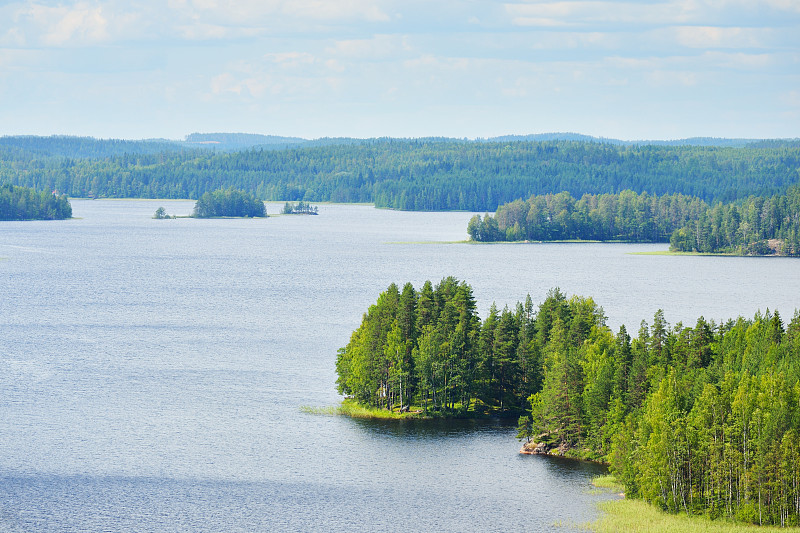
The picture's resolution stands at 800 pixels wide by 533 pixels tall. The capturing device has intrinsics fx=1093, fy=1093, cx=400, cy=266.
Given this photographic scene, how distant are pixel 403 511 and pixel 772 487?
19654 millimetres

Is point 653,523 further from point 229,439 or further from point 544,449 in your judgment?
point 229,439

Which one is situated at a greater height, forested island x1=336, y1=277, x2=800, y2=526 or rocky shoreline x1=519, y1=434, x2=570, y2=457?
forested island x1=336, y1=277, x2=800, y2=526

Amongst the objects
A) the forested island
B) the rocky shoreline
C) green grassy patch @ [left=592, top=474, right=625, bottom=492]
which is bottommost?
green grassy patch @ [left=592, top=474, right=625, bottom=492]

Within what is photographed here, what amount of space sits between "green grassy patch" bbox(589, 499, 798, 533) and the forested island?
2.61 ft

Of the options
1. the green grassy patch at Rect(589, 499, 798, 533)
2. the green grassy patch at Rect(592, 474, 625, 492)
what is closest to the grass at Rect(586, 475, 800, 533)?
the green grassy patch at Rect(589, 499, 798, 533)

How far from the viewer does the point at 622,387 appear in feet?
226

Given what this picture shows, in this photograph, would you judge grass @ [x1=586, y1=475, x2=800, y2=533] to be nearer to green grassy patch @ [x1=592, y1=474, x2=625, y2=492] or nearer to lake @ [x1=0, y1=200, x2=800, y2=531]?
lake @ [x1=0, y1=200, x2=800, y2=531]

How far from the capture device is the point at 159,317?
132 meters

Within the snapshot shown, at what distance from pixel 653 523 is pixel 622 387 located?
13.7 m

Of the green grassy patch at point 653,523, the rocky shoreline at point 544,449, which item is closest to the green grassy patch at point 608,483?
the green grassy patch at point 653,523

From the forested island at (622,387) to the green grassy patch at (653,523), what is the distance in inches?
31.3

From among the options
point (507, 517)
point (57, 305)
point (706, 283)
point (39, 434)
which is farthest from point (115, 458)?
point (706, 283)

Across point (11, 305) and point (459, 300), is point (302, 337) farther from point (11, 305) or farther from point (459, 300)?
point (11, 305)

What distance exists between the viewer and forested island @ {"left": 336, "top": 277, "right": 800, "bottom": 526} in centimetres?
5622
